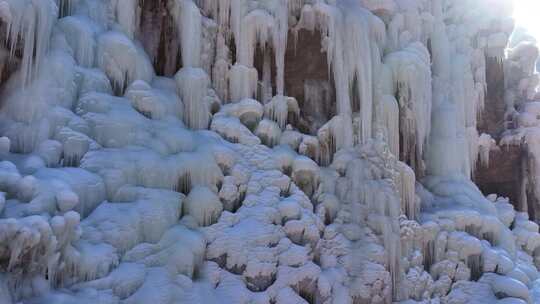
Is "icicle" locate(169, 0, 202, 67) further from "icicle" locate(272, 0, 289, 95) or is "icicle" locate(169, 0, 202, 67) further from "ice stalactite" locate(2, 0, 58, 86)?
"ice stalactite" locate(2, 0, 58, 86)

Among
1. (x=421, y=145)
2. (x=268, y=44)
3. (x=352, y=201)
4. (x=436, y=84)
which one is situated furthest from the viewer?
(x=436, y=84)

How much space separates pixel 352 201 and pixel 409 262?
1448mm

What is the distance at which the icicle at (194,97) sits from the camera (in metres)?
7.84

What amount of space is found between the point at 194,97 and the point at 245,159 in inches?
48.4

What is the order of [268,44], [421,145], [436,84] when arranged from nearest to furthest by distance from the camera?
[268,44] < [421,145] < [436,84]

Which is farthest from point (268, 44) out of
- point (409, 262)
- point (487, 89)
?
point (487, 89)

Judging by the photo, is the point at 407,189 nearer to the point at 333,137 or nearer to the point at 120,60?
the point at 333,137

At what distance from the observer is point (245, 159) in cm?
767

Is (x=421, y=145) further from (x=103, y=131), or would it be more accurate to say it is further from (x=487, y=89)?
A: (x=103, y=131)

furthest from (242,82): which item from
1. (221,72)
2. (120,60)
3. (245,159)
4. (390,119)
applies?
(390,119)

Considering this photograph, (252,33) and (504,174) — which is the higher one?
(252,33)

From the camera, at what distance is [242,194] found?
293 inches

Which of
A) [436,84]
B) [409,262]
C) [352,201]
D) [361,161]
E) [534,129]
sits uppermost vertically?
[436,84]

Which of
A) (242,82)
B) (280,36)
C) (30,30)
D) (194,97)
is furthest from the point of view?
(280,36)
